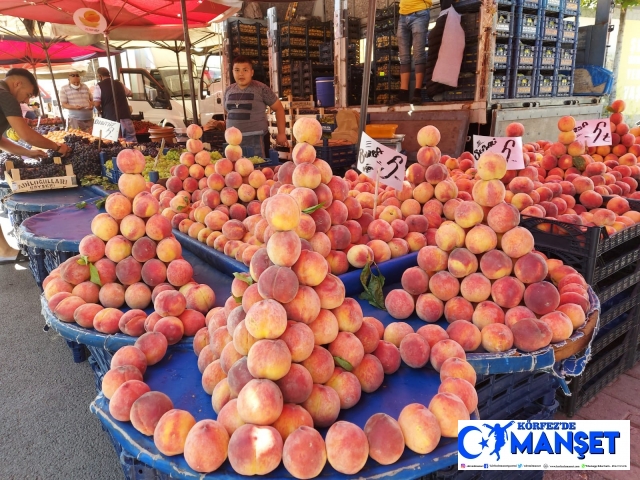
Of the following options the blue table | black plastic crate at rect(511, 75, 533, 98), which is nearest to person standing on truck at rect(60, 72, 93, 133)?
black plastic crate at rect(511, 75, 533, 98)

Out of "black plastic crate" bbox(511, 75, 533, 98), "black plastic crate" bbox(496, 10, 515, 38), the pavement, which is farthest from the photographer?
"black plastic crate" bbox(511, 75, 533, 98)

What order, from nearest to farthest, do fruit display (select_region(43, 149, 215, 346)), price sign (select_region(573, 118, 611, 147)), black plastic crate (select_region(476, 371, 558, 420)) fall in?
black plastic crate (select_region(476, 371, 558, 420)), fruit display (select_region(43, 149, 215, 346)), price sign (select_region(573, 118, 611, 147))

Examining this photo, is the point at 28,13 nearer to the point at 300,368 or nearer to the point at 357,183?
the point at 357,183

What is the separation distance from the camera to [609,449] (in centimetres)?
117

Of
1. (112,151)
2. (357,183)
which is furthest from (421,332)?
(112,151)

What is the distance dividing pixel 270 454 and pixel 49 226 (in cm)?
245

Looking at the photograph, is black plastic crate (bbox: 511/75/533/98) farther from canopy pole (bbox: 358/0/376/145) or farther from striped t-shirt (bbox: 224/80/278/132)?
canopy pole (bbox: 358/0/376/145)

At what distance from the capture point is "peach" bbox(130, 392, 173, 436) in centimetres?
103

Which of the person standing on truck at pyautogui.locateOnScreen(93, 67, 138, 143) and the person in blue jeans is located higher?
the person in blue jeans

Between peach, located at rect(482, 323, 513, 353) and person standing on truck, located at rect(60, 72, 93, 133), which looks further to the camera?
person standing on truck, located at rect(60, 72, 93, 133)

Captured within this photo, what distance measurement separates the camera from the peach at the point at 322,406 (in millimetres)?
1022

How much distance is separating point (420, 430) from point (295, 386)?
305mm

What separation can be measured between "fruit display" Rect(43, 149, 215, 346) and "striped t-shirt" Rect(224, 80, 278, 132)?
338 centimetres

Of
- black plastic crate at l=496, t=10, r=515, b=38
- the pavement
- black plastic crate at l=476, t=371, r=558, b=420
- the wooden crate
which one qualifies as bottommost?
the pavement
